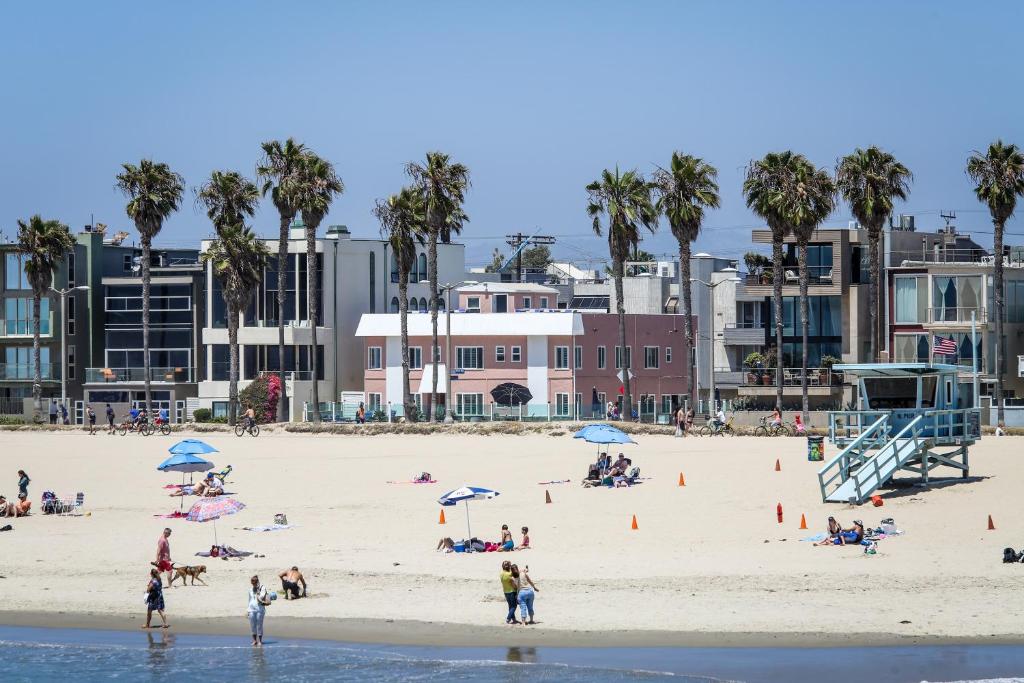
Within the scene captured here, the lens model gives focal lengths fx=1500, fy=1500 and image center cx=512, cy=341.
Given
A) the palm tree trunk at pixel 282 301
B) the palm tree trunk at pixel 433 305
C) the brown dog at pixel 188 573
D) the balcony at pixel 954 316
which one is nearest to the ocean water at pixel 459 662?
the brown dog at pixel 188 573

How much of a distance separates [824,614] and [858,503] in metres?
11.9

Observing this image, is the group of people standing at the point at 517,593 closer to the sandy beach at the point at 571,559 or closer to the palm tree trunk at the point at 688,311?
the sandy beach at the point at 571,559

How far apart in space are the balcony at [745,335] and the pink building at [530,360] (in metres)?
3.91

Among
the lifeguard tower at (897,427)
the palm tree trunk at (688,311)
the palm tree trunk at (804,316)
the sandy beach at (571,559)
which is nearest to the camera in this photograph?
the sandy beach at (571,559)

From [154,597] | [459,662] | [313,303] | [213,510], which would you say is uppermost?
[313,303]

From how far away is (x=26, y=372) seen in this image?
94.8 metres

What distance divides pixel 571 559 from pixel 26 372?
67.6 meters

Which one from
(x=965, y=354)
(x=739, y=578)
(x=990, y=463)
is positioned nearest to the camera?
(x=739, y=578)

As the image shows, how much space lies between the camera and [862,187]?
74.4m

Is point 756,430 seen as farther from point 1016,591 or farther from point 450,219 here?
point 1016,591

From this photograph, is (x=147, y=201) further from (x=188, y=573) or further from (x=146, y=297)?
(x=188, y=573)

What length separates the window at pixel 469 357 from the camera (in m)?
83.7

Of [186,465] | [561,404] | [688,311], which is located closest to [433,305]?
[561,404]

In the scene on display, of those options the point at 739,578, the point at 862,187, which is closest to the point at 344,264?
the point at 862,187
